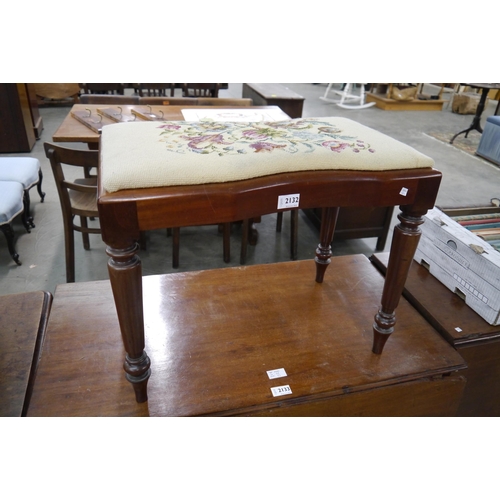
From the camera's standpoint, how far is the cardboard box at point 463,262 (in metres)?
1.27

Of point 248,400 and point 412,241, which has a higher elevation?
point 412,241

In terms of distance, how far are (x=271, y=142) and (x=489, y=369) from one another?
3.45 ft

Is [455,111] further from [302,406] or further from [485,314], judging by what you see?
[302,406]

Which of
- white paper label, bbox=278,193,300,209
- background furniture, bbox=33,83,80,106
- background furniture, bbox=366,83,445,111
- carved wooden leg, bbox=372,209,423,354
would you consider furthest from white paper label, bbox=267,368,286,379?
background furniture, bbox=366,83,445,111

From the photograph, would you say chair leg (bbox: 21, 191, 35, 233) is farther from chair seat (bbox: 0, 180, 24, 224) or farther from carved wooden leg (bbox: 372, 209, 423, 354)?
carved wooden leg (bbox: 372, 209, 423, 354)

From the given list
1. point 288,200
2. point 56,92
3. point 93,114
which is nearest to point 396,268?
point 288,200

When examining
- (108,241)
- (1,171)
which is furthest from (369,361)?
(1,171)

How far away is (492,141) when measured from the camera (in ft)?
14.0

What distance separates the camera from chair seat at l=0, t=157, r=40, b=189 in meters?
2.43

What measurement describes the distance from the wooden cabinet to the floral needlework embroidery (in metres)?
3.05

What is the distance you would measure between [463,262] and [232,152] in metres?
0.90

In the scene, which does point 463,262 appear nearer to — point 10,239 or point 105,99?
point 10,239

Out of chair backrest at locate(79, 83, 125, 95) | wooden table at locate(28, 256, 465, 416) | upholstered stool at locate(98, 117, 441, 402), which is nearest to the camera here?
upholstered stool at locate(98, 117, 441, 402)

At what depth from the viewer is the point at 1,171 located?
2465mm
